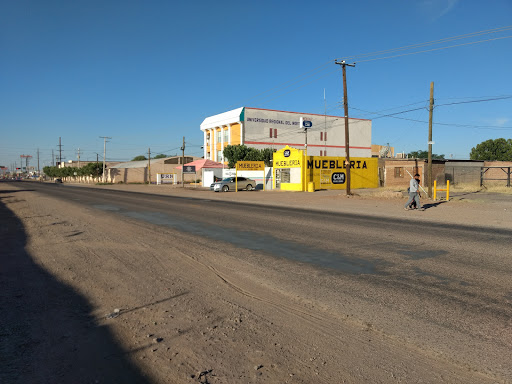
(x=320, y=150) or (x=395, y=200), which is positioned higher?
(x=320, y=150)

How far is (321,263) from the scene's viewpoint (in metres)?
7.25

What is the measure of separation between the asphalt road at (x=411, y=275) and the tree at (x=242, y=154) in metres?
42.0

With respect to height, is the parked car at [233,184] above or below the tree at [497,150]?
below

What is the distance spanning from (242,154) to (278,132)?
13659 mm

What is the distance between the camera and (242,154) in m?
54.9

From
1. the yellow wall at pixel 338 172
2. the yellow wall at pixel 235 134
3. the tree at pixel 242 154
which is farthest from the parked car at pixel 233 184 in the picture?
the yellow wall at pixel 235 134

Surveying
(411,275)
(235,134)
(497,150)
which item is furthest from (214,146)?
(411,275)

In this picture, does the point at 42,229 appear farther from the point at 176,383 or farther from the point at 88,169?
the point at 88,169

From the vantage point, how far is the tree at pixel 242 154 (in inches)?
2139

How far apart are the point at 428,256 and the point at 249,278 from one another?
409cm

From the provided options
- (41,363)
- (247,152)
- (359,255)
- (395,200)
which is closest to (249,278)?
(359,255)

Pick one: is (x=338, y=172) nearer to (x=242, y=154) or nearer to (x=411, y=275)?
(x=242, y=154)

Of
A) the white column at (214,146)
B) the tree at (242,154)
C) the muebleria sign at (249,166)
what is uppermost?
the white column at (214,146)

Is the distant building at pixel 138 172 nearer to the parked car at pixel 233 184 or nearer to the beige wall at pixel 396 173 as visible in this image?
the parked car at pixel 233 184
